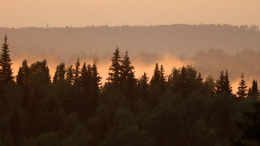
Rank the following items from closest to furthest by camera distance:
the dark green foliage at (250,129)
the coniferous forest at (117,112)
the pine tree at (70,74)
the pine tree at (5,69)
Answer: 1. the dark green foliage at (250,129)
2. the coniferous forest at (117,112)
3. the pine tree at (5,69)
4. the pine tree at (70,74)

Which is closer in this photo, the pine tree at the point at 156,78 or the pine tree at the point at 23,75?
the pine tree at the point at 23,75

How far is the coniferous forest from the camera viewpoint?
94.9 meters

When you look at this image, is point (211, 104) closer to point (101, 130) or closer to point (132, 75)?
point (132, 75)

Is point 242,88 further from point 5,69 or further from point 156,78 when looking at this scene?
point 5,69

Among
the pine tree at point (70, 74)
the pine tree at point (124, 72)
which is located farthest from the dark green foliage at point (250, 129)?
the pine tree at point (70, 74)

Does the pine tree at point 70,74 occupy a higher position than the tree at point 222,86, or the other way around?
the pine tree at point 70,74

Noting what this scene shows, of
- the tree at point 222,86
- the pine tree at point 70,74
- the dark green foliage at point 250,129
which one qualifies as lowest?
the dark green foliage at point 250,129

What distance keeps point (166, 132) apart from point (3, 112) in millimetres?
36773

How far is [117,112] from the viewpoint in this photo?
113812 mm

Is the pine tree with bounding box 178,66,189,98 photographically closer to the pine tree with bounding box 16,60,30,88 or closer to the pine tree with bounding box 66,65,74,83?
the pine tree with bounding box 66,65,74,83

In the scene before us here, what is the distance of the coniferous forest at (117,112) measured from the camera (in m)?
94.9

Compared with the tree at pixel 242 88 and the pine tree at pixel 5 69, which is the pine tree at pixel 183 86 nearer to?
the tree at pixel 242 88

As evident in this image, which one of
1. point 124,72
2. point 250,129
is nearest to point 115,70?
point 124,72

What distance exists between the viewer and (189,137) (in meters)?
98.8
